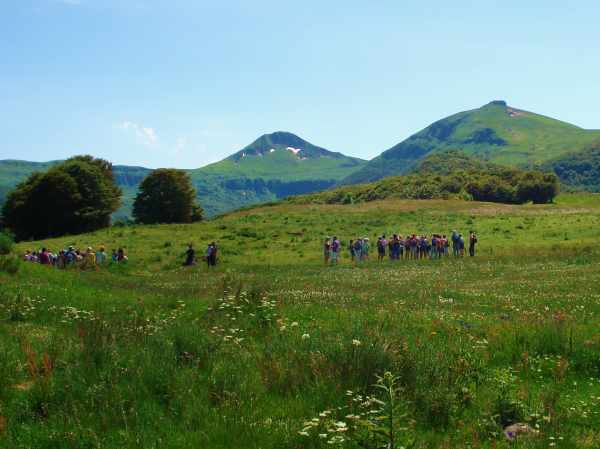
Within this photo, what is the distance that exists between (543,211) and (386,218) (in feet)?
77.1

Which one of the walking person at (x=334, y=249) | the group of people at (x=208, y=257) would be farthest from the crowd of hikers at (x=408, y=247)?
the group of people at (x=208, y=257)

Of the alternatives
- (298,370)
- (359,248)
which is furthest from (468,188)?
(298,370)

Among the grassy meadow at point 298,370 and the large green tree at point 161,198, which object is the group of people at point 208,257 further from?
the large green tree at point 161,198

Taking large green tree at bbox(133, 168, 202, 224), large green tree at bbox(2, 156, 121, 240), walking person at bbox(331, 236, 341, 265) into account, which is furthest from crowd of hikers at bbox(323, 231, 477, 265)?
large green tree at bbox(133, 168, 202, 224)

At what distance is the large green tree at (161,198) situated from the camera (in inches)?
3541

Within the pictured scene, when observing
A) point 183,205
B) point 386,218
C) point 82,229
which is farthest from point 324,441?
point 183,205

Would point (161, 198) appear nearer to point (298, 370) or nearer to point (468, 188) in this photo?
point (468, 188)

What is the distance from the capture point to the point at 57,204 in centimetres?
7525

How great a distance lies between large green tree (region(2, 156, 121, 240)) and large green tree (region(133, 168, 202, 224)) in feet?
35.9

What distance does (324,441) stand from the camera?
6434 millimetres

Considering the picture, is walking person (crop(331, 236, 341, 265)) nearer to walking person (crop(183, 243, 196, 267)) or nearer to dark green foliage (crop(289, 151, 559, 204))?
walking person (crop(183, 243, 196, 267))

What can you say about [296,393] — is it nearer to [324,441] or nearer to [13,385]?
[324,441]

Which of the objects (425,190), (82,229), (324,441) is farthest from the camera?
(425,190)

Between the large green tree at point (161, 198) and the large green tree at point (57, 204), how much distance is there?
10.9 m
